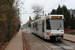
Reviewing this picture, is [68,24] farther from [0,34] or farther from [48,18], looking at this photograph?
[0,34]

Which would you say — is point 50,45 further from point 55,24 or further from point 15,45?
point 15,45

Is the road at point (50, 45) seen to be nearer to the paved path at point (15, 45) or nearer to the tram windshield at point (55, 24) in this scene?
the paved path at point (15, 45)

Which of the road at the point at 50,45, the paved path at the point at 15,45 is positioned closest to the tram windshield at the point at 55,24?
the road at the point at 50,45

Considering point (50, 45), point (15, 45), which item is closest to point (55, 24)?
point (50, 45)

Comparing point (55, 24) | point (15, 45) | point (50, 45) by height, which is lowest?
point (50, 45)

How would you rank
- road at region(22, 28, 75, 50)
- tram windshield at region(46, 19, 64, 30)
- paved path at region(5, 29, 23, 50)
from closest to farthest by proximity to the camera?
Result: paved path at region(5, 29, 23, 50) < road at region(22, 28, 75, 50) < tram windshield at region(46, 19, 64, 30)

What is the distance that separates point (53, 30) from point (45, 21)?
155cm

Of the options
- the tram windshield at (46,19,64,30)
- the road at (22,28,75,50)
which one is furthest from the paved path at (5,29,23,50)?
the tram windshield at (46,19,64,30)

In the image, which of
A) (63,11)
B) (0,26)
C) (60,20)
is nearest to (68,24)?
(63,11)

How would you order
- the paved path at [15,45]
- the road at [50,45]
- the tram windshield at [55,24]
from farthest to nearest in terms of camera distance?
the tram windshield at [55,24] < the road at [50,45] < the paved path at [15,45]

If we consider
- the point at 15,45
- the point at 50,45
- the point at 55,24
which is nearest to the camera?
the point at 15,45

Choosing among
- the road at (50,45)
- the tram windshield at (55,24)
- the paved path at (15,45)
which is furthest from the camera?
the tram windshield at (55,24)

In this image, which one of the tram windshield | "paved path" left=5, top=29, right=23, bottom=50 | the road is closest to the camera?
"paved path" left=5, top=29, right=23, bottom=50

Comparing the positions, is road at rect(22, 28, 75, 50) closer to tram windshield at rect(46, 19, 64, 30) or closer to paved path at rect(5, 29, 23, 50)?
paved path at rect(5, 29, 23, 50)
